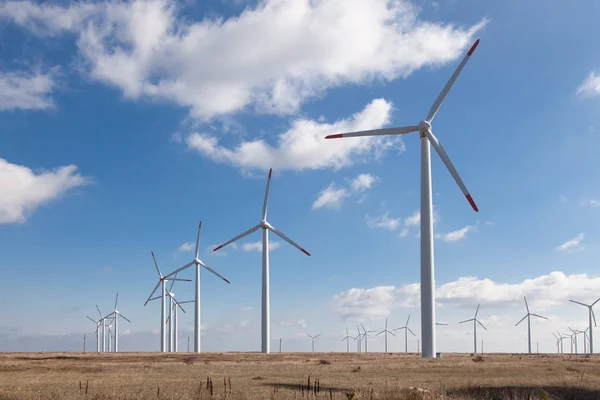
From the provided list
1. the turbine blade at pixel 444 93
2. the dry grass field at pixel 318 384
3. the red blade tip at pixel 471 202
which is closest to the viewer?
the dry grass field at pixel 318 384

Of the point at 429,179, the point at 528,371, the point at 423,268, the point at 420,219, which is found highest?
the point at 429,179

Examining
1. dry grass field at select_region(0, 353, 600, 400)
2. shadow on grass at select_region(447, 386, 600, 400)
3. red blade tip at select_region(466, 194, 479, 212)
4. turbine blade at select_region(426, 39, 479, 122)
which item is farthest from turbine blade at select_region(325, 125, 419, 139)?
shadow on grass at select_region(447, 386, 600, 400)

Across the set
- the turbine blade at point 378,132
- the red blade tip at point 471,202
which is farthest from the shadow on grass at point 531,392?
the turbine blade at point 378,132

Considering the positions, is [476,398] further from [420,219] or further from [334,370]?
[420,219]

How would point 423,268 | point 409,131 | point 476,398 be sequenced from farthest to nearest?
point 409,131, point 423,268, point 476,398

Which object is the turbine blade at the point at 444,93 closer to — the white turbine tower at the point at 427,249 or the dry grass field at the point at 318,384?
the white turbine tower at the point at 427,249

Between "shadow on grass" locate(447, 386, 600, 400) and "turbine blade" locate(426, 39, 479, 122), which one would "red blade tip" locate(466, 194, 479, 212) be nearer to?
"turbine blade" locate(426, 39, 479, 122)

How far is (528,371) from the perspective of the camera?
5819 centimetres

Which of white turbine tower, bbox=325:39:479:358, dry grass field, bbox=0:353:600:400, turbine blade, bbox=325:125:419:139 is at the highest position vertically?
turbine blade, bbox=325:125:419:139

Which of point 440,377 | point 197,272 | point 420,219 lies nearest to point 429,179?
point 420,219

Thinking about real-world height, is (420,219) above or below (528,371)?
above

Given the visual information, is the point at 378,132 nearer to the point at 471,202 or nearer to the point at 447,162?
the point at 447,162

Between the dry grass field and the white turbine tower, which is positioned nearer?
the dry grass field

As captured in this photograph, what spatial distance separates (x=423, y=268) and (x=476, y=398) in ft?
178
